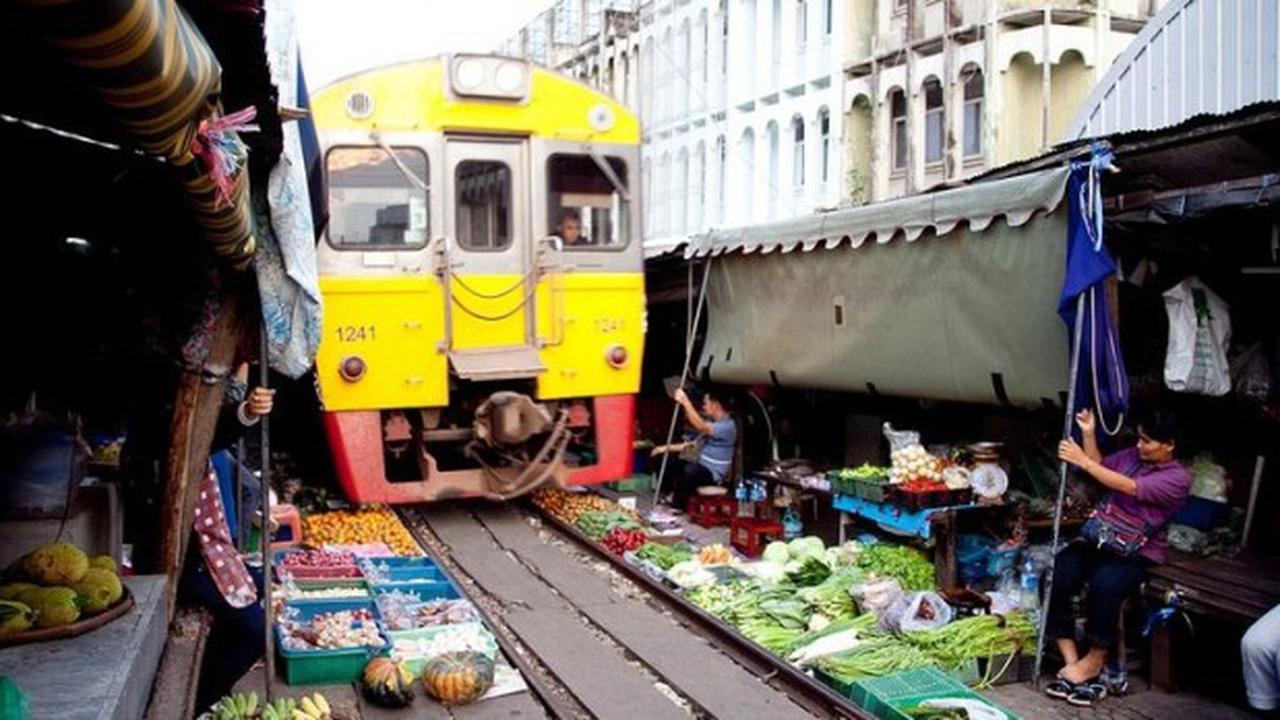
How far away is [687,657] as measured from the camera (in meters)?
6.91

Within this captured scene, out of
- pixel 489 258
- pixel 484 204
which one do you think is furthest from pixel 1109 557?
pixel 484 204

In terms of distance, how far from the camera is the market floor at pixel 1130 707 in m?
6.09

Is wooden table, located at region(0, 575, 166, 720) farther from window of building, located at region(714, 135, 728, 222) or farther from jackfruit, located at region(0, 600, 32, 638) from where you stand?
window of building, located at region(714, 135, 728, 222)

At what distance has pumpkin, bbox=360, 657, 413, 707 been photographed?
5965 mm

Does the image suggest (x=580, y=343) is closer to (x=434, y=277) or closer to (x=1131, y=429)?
(x=434, y=277)

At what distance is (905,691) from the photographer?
5957 millimetres

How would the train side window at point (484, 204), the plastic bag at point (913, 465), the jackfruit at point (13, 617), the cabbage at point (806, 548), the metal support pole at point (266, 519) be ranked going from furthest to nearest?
the train side window at point (484, 204) < the cabbage at point (806, 548) < the plastic bag at point (913, 465) < the metal support pole at point (266, 519) < the jackfruit at point (13, 617)

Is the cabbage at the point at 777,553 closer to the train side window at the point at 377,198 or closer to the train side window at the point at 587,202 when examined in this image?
the train side window at the point at 587,202

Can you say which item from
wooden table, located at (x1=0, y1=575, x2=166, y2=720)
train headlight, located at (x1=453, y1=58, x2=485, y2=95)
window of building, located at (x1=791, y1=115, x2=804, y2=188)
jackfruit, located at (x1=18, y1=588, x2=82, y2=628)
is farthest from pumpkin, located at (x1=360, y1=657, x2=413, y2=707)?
window of building, located at (x1=791, y1=115, x2=804, y2=188)

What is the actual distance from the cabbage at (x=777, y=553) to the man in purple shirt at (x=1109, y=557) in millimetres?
2340

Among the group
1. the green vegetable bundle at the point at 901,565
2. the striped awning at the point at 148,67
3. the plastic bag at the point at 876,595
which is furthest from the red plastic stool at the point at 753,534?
the striped awning at the point at 148,67

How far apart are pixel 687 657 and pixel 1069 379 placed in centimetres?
267

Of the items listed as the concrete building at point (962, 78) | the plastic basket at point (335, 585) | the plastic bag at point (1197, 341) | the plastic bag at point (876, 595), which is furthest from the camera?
the concrete building at point (962, 78)

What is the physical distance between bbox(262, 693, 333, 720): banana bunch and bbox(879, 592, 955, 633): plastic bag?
3.22m
